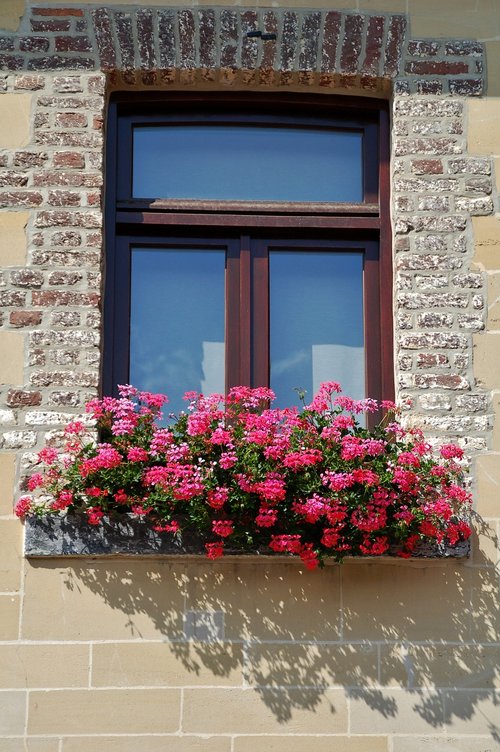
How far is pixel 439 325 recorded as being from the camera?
5574 mm

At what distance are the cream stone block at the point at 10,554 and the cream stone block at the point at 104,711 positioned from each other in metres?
0.47

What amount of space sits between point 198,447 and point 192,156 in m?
1.63

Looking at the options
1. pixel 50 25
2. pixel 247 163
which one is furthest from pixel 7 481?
pixel 50 25

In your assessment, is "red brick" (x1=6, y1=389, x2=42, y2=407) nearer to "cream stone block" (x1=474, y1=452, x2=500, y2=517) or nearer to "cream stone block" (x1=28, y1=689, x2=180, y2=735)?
"cream stone block" (x1=28, y1=689, x2=180, y2=735)

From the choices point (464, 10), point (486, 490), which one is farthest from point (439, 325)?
point (464, 10)

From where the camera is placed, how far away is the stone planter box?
5180mm

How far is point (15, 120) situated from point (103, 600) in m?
2.23

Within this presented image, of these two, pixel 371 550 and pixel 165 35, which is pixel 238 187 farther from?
pixel 371 550

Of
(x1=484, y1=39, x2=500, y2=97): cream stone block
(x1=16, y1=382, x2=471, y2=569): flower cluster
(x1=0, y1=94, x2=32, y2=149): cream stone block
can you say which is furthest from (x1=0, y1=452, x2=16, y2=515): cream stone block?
(x1=484, y1=39, x2=500, y2=97): cream stone block

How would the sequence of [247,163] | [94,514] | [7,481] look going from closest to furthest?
[94,514]
[7,481]
[247,163]

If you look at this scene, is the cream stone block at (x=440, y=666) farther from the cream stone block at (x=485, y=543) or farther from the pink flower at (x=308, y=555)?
the pink flower at (x=308, y=555)

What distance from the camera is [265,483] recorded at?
4.98 m

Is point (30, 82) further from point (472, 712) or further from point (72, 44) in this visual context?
point (472, 712)

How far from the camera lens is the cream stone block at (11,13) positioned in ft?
19.2
